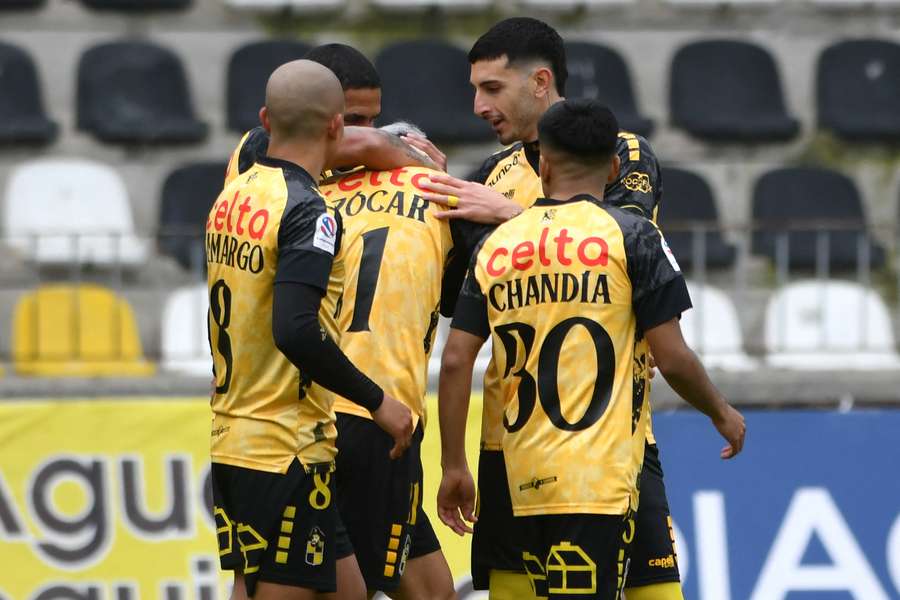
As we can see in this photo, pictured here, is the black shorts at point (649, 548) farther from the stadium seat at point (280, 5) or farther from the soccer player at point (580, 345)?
the stadium seat at point (280, 5)

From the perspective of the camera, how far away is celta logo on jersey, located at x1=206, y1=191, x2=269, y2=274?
14.1 ft

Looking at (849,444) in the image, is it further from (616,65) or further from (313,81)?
(616,65)

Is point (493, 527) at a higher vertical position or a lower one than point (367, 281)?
lower

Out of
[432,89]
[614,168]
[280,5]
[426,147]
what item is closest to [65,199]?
[280,5]

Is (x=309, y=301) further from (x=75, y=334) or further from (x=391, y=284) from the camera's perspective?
(x=75, y=334)

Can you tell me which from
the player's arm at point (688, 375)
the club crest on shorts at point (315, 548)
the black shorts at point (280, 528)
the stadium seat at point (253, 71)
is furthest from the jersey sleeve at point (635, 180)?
the stadium seat at point (253, 71)

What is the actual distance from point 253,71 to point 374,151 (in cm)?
634

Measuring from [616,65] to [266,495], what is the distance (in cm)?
744

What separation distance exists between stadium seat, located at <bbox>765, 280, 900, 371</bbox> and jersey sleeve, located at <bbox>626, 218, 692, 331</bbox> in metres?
4.27

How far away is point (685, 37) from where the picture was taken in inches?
465

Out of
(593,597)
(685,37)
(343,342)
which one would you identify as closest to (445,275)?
(343,342)

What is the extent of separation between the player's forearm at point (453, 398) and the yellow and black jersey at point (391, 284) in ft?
0.91

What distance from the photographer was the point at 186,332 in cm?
888

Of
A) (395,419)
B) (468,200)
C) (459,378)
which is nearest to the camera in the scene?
(395,419)
